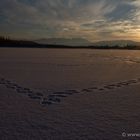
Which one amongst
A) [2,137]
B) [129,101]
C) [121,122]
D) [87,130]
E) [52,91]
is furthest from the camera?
[52,91]

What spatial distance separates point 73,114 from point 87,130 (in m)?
0.45

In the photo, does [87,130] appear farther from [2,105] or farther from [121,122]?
[2,105]

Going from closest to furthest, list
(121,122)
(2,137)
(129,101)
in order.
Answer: (2,137), (121,122), (129,101)

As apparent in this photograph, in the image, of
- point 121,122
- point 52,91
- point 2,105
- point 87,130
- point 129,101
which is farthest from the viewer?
point 52,91

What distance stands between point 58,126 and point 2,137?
0.51m

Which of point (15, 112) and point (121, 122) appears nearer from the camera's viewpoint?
point (121, 122)

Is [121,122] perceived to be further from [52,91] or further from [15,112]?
[52,91]

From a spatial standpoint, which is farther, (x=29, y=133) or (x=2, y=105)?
(x=2, y=105)

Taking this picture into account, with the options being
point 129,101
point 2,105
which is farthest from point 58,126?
point 129,101

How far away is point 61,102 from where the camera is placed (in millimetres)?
2873

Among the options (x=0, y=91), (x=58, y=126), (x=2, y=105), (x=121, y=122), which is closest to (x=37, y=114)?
(x=58, y=126)

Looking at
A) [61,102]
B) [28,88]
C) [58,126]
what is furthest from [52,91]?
[58,126]

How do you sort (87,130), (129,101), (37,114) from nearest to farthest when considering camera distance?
(87,130) < (37,114) < (129,101)

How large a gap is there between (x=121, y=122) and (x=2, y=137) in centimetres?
114
